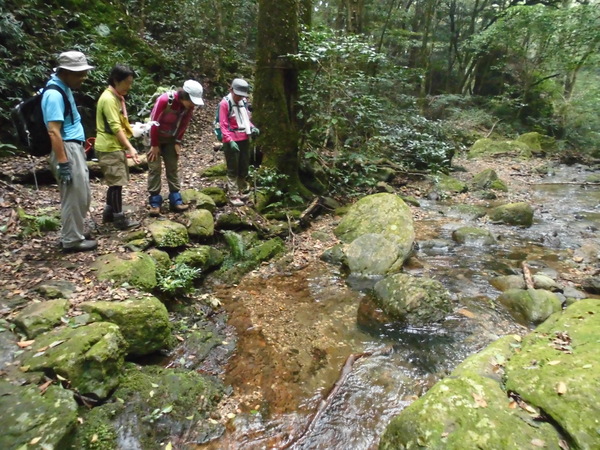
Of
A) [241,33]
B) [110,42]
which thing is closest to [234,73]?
[241,33]

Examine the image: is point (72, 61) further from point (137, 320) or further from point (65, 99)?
point (137, 320)

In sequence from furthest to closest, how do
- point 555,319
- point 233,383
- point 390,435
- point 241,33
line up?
1. point 241,33
2. point 555,319
3. point 233,383
4. point 390,435

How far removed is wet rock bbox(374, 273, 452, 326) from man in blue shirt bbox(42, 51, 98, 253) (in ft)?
12.7

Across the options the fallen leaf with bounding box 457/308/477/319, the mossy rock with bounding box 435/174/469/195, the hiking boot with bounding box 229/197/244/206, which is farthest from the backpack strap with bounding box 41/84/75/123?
the mossy rock with bounding box 435/174/469/195

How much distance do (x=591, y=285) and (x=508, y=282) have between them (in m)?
1.22

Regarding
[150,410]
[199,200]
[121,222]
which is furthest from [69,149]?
[150,410]

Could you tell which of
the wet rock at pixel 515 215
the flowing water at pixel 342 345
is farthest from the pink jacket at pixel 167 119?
the wet rock at pixel 515 215

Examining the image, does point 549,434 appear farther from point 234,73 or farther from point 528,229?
point 234,73

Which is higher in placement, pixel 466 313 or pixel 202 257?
pixel 202 257

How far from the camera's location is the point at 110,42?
10055 millimetres

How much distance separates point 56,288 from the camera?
3820 mm

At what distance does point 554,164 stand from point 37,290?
1998 cm

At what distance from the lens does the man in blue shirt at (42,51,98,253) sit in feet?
12.4

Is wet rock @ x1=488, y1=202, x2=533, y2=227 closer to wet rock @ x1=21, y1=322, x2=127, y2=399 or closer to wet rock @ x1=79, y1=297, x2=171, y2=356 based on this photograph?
wet rock @ x1=79, y1=297, x2=171, y2=356
